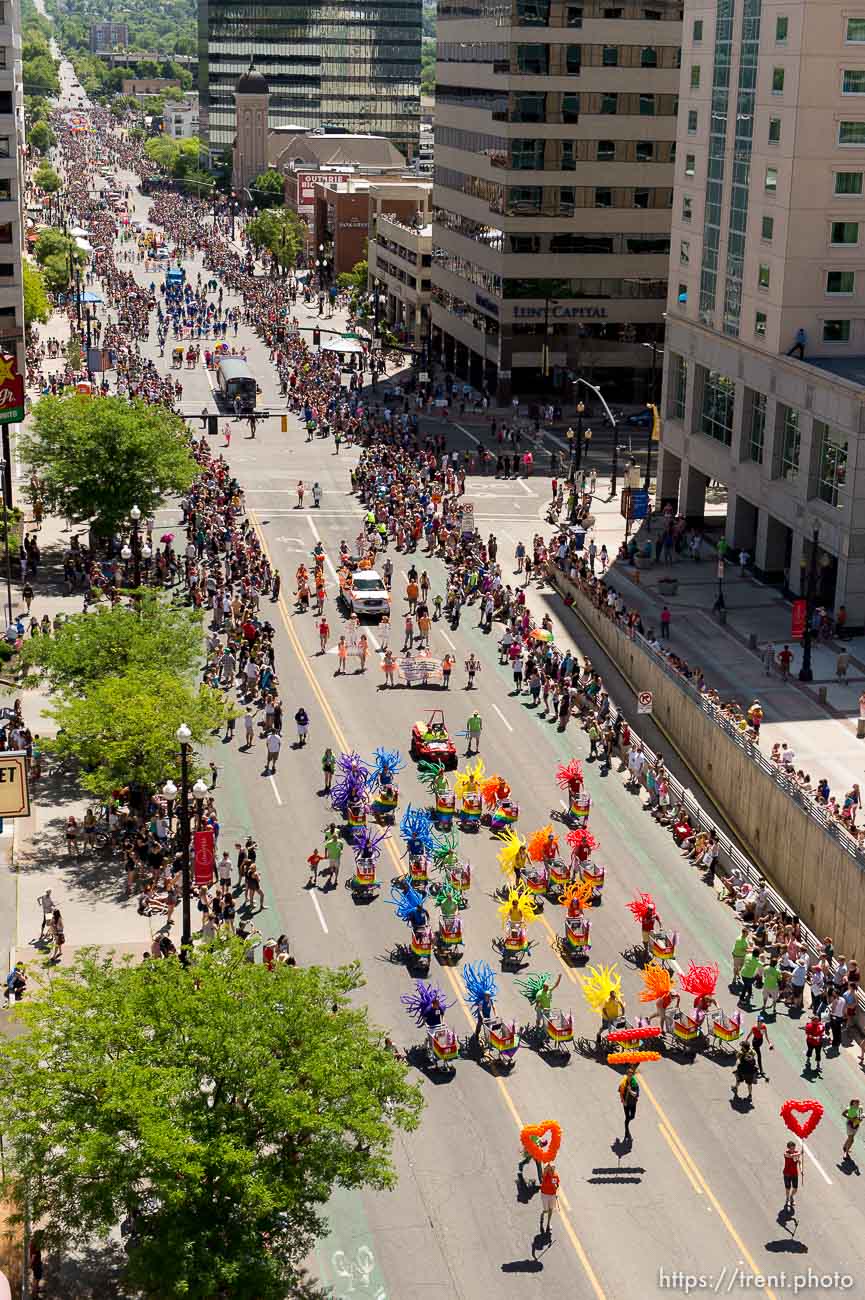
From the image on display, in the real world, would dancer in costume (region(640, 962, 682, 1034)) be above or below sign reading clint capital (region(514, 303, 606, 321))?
below

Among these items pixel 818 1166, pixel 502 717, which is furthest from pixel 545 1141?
pixel 502 717

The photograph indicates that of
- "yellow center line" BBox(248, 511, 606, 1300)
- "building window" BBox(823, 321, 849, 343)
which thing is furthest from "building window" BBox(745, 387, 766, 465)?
"yellow center line" BBox(248, 511, 606, 1300)

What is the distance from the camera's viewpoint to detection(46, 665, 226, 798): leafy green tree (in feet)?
136

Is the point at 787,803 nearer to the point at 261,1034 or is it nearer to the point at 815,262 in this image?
the point at 261,1034

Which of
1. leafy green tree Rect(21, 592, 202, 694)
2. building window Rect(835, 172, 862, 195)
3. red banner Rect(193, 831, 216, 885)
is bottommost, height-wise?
red banner Rect(193, 831, 216, 885)

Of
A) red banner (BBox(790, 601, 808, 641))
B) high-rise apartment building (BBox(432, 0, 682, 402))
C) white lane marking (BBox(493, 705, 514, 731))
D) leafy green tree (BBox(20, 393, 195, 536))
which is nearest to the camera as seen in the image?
white lane marking (BBox(493, 705, 514, 731))

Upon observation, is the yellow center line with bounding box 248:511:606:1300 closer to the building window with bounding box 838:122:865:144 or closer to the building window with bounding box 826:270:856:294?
the building window with bounding box 826:270:856:294

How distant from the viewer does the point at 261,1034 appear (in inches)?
989

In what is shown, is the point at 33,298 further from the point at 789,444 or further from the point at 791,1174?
the point at 791,1174

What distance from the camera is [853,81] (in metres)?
63.3

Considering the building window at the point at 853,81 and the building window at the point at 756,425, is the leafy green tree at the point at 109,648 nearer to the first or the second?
the building window at the point at 756,425

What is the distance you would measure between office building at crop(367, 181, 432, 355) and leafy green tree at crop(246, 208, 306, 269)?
42.8ft

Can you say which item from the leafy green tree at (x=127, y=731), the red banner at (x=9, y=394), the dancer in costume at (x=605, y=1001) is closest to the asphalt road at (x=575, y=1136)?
the dancer in costume at (x=605, y=1001)

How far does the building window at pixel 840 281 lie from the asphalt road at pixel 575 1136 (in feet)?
82.0
